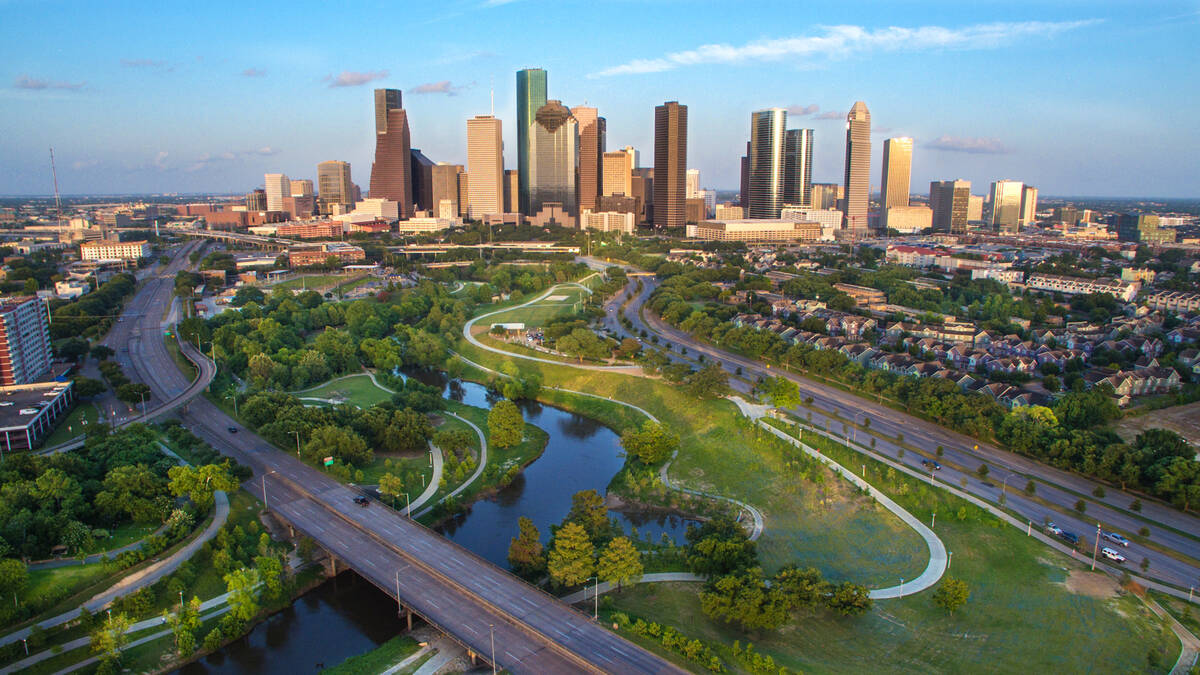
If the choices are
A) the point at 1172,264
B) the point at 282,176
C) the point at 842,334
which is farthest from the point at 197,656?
the point at 282,176

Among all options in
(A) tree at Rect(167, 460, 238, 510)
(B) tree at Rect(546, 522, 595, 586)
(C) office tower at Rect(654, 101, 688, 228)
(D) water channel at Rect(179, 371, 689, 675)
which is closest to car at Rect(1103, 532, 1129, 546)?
(D) water channel at Rect(179, 371, 689, 675)

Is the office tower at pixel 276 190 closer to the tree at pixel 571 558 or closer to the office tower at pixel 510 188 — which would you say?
the office tower at pixel 510 188

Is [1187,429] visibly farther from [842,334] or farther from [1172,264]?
[1172,264]

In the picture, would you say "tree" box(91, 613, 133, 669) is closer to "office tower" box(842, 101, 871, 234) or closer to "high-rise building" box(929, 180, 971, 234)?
"office tower" box(842, 101, 871, 234)

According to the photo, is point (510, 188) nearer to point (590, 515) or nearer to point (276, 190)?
point (276, 190)

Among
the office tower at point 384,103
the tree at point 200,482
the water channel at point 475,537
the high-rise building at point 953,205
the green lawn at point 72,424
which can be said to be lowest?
the water channel at point 475,537

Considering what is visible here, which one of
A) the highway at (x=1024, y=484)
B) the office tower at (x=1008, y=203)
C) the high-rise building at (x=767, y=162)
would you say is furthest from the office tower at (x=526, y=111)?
the highway at (x=1024, y=484)

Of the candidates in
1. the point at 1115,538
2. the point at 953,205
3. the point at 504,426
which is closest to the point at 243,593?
the point at 504,426
